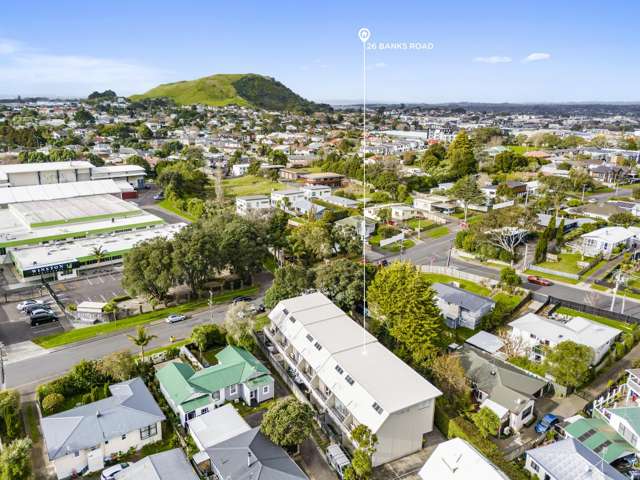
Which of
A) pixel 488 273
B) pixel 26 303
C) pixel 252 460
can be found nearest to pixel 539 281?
pixel 488 273

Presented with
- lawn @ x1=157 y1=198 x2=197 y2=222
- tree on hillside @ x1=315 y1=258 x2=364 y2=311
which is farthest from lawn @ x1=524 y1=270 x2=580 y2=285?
lawn @ x1=157 y1=198 x2=197 y2=222

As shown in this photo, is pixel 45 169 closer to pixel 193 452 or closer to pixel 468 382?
pixel 193 452

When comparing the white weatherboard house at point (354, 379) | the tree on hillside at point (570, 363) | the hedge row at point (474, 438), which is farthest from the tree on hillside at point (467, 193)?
the hedge row at point (474, 438)

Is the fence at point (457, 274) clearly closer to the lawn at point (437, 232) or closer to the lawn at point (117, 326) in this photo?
the lawn at point (437, 232)

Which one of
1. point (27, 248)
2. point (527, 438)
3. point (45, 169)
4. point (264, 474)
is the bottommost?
point (527, 438)

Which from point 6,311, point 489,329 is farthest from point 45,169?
point 489,329
